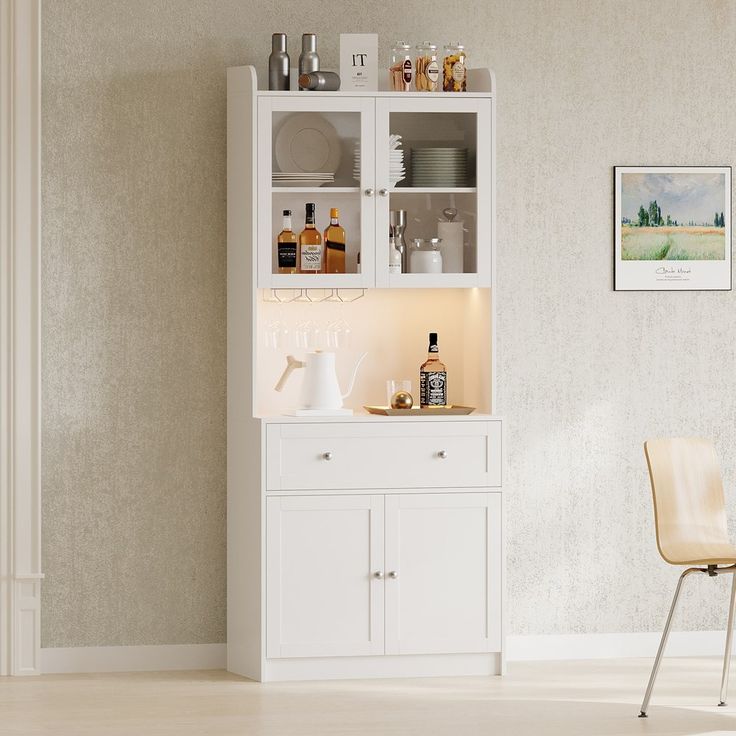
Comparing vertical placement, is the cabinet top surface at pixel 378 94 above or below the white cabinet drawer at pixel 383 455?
above

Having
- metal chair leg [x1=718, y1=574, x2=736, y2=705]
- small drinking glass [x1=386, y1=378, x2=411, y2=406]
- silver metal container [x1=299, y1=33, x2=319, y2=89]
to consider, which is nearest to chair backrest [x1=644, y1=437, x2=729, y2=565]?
metal chair leg [x1=718, y1=574, x2=736, y2=705]

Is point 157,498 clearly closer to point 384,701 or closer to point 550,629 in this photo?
point 384,701

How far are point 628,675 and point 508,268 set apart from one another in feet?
4.92

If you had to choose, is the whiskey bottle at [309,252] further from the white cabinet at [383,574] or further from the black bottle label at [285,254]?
the white cabinet at [383,574]

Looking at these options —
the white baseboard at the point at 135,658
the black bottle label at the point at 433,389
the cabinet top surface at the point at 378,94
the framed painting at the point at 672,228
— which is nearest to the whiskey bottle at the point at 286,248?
the cabinet top surface at the point at 378,94

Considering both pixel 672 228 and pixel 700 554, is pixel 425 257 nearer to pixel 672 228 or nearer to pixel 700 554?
pixel 672 228

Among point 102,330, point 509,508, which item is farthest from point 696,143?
point 102,330

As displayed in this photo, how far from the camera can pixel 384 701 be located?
135 inches

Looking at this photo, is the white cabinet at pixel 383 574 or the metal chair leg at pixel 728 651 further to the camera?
the white cabinet at pixel 383 574

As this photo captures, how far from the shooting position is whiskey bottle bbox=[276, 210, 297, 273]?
12.1 feet

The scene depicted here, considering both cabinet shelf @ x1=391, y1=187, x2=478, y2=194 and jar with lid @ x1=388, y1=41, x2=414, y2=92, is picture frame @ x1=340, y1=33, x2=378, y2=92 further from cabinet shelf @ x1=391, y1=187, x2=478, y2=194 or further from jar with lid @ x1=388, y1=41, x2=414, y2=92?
cabinet shelf @ x1=391, y1=187, x2=478, y2=194

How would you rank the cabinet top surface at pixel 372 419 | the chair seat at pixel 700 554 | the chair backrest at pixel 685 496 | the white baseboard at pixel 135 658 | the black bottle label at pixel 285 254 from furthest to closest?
1. the white baseboard at pixel 135 658
2. the black bottle label at pixel 285 254
3. the cabinet top surface at pixel 372 419
4. the chair backrest at pixel 685 496
5. the chair seat at pixel 700 554

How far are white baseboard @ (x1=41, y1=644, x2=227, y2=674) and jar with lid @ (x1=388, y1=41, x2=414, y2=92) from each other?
2051mm

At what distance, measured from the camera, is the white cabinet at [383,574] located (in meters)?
3.59
